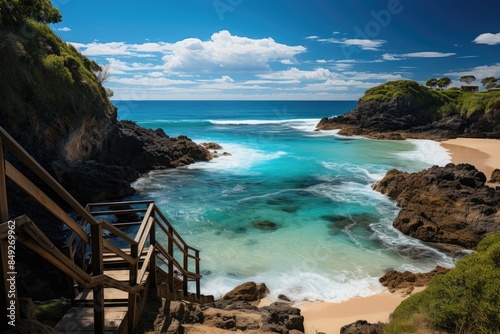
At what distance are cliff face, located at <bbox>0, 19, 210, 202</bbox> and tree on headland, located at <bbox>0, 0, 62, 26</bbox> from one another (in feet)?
1.30

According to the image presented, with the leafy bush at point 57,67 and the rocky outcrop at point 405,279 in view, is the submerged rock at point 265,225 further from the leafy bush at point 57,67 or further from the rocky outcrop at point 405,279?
the leafy bush at point 57,67

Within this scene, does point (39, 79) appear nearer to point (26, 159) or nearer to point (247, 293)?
point (247, 293)

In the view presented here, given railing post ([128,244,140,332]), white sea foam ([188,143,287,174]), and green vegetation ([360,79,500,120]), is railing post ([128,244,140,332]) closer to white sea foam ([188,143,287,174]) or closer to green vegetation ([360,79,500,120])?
white sea foam ([188,143,287,174])

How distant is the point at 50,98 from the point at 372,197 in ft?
71.6

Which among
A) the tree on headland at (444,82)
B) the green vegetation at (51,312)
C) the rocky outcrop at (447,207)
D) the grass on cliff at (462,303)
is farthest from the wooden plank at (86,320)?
the tree on headland at (444,82)

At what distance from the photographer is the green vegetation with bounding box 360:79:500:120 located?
205 feet

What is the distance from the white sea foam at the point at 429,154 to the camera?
120 feet

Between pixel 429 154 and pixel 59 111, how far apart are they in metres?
37.9

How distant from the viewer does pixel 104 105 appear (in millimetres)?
30156

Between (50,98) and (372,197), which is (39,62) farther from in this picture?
(372,197)

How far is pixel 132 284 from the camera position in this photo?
4832 millimetres

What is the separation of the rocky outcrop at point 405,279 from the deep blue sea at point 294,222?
0.42 metres

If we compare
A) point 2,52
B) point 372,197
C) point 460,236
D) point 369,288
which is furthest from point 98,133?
point 460,236

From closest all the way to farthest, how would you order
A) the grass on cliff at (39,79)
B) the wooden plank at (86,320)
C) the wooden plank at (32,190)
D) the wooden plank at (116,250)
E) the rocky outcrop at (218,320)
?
the wooden plank at (32,190) → the wooden plank at (116,250) → the wooden plank at (86,320) → the rocky outcrop at (218,320) → the grass on cliff at (39,79)
